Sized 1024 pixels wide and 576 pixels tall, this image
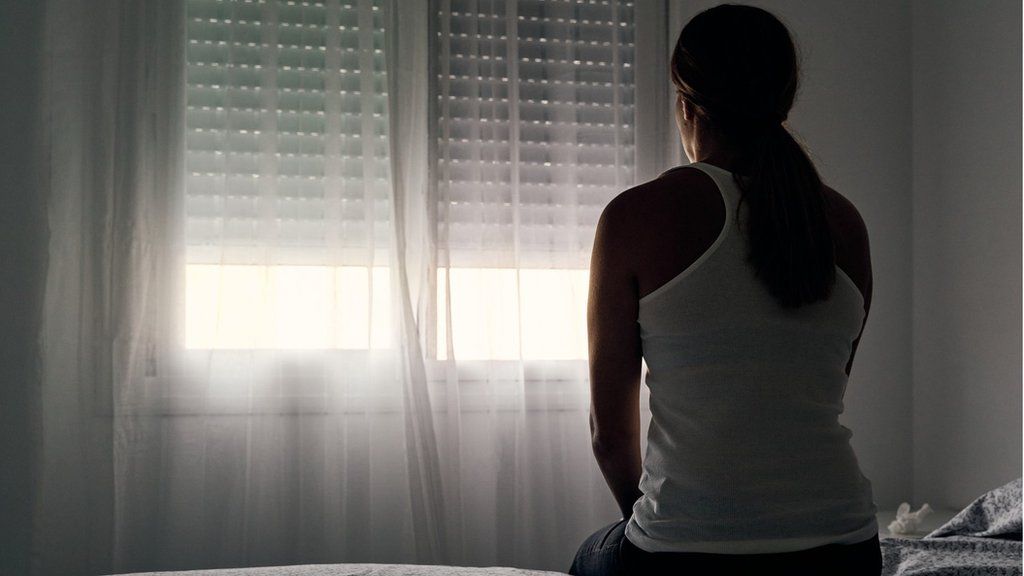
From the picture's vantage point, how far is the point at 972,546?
163cm

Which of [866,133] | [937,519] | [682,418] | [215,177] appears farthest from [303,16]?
[937,519]

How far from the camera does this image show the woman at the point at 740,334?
2.87ft

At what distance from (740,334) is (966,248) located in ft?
5.97

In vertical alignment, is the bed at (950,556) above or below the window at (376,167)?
below

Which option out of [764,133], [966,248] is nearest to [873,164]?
[966,248]

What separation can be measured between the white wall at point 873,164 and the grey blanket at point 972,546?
0.81 metres

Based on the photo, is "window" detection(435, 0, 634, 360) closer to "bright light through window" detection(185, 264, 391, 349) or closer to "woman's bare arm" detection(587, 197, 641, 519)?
"bright light through window" detection(185, 264, 391, 349)

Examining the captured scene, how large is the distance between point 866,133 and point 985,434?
2.99 ft

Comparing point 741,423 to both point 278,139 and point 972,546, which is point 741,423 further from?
point 278,139

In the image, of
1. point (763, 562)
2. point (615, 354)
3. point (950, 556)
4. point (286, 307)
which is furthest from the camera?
point (286, 307)

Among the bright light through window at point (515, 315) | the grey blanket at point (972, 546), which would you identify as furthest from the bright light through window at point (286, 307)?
the grey blanket at point (972, 546)

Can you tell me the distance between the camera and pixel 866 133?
262 centimetres

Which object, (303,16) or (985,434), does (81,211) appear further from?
(985,434)

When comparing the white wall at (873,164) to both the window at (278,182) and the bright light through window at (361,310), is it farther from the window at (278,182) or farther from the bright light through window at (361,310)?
the window at (278,182)
